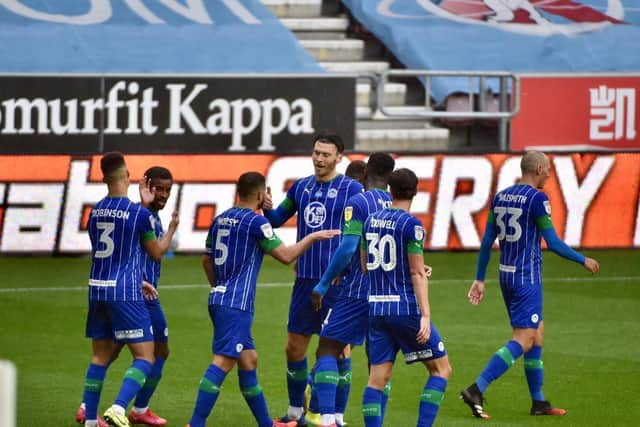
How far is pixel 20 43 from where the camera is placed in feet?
76.2

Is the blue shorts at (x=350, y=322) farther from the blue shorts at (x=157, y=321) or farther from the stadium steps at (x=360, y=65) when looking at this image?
the stadium steps at (x=360, y=65)

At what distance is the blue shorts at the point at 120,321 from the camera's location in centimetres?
893

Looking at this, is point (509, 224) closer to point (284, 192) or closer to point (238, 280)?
point (238, 280)

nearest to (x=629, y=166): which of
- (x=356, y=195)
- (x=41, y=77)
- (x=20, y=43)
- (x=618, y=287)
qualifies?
(x=618, y=287)

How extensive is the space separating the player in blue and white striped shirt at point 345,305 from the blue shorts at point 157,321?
131cm

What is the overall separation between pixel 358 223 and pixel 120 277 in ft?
5.43

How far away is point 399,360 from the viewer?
41.6 feet

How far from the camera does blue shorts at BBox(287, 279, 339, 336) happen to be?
9.25m

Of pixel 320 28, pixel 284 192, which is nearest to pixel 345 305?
pixel 284 192

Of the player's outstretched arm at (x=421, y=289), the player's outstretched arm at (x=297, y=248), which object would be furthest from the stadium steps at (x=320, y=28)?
the player's outstretched arm at (x=421, y=289)

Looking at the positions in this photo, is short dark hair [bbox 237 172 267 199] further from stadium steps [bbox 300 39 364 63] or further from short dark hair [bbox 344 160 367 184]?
stadium steps [bbox 300 39 364 63]

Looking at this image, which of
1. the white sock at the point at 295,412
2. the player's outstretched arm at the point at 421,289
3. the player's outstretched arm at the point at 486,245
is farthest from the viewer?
the player's outstretched arm at the point at 486,245

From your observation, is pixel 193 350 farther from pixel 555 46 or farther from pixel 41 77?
pixel 555 46

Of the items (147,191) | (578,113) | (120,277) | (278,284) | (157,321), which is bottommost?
(278,284)
